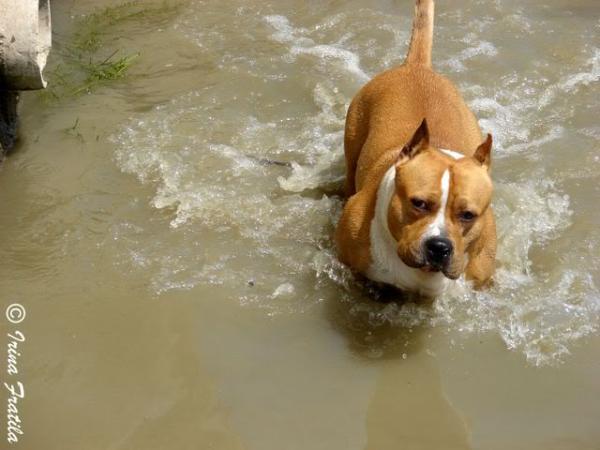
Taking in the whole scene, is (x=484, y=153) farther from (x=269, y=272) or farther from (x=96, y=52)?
(x=96, y=52)

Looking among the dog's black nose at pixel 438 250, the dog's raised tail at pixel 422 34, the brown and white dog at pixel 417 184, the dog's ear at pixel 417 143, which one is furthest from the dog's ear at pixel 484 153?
the dog's raised tail at pixel 422 34

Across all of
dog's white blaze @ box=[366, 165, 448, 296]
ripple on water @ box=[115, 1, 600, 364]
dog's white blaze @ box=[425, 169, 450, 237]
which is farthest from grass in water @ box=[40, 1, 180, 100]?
dog's white blaze @ box=[425, 169, 450, 237]

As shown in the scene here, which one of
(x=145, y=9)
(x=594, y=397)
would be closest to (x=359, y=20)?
(x=145, y=9)

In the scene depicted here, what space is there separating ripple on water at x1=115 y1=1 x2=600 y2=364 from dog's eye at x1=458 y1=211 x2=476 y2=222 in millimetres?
636

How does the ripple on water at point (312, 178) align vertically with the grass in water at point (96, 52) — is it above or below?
below

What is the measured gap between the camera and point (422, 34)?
5586 millimetres

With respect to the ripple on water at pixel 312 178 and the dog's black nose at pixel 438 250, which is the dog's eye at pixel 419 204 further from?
the ripple on water at pixel 312 178

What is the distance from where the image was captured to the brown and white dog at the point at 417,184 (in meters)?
4.00

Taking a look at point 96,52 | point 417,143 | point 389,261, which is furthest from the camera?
point 96,52

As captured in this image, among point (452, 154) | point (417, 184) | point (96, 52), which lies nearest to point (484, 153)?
point (452, 154)

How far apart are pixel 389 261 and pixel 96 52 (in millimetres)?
4288

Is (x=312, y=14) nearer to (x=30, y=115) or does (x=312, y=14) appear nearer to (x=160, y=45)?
(x=160, y=45)

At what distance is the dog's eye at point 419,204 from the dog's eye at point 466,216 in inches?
7.6

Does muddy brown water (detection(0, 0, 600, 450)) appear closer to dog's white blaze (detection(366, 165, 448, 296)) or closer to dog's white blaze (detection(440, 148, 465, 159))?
dog's white blaze (detection(366, 165, 448, 296))
